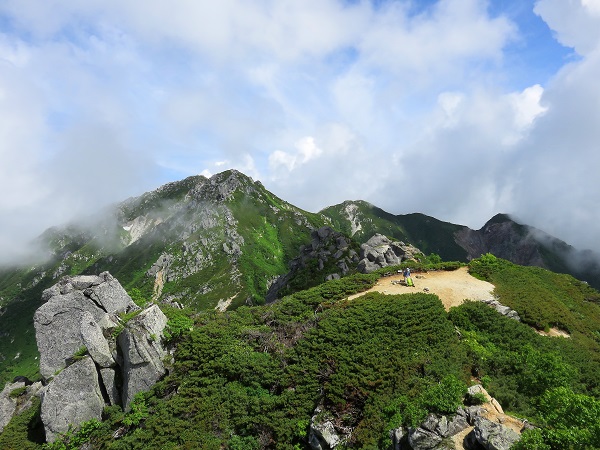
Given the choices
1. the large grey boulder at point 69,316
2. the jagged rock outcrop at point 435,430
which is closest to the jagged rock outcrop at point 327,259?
the large grey boulder at point 69,316

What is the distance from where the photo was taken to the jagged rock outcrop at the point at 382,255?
54.4m

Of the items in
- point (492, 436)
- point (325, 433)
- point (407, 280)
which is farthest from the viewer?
point (407, 280)

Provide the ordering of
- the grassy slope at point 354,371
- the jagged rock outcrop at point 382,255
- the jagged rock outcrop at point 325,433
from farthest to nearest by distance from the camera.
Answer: the jagged rock outcrop at point 382,255, the jagged rock outcrop at point 325,433, the grassy slope at point 354,371

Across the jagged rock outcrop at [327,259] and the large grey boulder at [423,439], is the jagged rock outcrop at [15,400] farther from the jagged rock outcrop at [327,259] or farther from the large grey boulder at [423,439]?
the jagged rock outcrop at [327,259]

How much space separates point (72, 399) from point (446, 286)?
31106 mm

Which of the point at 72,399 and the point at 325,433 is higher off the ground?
the point at 72,399

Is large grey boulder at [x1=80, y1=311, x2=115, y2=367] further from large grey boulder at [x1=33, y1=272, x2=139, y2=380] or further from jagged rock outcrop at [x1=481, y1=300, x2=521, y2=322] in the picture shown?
jagged rock outcrop at [x1=481, y1=300, x2=521, y2=322]

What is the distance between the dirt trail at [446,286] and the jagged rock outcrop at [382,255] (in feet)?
53.3

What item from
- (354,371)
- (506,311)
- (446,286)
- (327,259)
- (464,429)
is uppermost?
(327,259)

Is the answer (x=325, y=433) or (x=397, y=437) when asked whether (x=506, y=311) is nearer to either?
(x=397, y=437)

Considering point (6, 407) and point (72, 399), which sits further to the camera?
point (6, 407)

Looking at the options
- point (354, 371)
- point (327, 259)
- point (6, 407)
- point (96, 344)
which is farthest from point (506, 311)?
point (6, 407)

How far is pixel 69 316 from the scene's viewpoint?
104 feet

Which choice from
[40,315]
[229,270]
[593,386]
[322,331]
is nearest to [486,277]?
[593,386]
